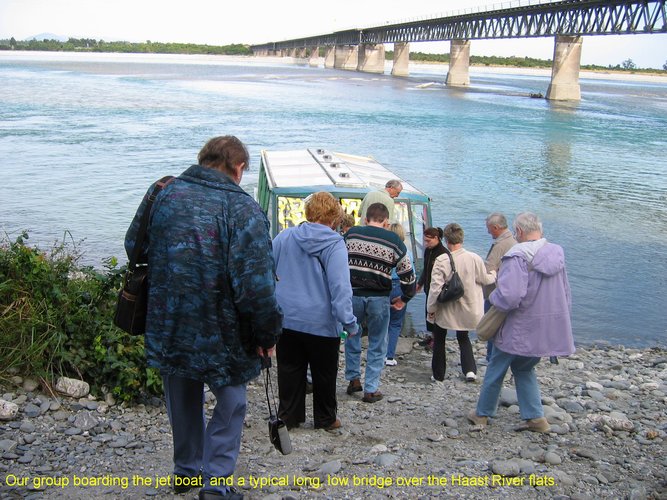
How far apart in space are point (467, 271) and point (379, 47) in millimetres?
→ 151508

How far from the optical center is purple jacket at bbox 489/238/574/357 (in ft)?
19.2

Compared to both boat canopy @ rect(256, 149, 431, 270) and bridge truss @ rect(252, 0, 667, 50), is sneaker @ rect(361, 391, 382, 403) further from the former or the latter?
bridge truss @ rect(252, 0, 667, 50)

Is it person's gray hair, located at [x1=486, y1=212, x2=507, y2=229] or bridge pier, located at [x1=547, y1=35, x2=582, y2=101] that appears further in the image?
bridge pier, located at [x1=547, y1=35, x2=582, y2=101]

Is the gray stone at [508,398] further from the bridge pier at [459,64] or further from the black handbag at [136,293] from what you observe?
the bridge pier at [459,64]

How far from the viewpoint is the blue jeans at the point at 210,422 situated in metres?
4.43

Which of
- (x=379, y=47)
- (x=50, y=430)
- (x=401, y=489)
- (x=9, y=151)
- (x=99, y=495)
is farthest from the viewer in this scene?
(x=379, y=47)

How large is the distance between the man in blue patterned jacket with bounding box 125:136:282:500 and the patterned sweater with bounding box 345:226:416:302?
8.19ft

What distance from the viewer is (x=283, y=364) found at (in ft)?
19.9

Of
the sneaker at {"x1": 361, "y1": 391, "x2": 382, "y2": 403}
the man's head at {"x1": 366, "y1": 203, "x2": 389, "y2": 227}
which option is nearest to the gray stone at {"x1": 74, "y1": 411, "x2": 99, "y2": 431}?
the sneaker at {"x1": 361, "y1": 391, "x2": 382, "y2": 403}

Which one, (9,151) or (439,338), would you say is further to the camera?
(9,151)

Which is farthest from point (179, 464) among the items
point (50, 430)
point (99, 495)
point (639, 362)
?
point (639, 362)

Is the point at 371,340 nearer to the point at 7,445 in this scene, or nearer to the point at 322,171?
the point at 7,445

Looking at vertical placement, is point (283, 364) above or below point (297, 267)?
below

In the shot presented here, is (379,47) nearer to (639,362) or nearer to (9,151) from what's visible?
(9,151)
